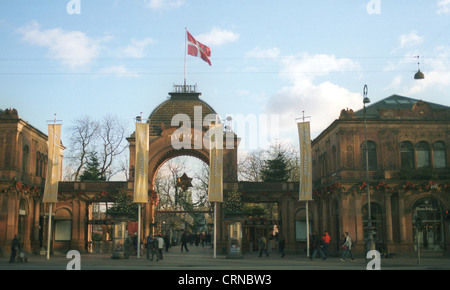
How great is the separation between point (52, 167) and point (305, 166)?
18312 mm

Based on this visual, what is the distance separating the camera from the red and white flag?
43.7m

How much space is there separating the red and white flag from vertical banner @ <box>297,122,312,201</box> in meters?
12.7

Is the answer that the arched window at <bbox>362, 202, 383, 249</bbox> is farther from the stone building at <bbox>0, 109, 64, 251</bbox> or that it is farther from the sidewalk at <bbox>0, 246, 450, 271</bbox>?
the stone building at <bbox>0, 109, 64, 251</bbox>

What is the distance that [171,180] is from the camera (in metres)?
78.1

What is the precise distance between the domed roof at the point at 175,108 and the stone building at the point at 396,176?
15.1 m

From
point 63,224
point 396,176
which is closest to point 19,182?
point 63,224

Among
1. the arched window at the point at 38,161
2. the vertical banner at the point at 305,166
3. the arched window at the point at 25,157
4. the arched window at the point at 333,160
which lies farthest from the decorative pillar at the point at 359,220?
the arched window at the point at 38,161

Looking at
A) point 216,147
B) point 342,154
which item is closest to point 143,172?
point 216,147

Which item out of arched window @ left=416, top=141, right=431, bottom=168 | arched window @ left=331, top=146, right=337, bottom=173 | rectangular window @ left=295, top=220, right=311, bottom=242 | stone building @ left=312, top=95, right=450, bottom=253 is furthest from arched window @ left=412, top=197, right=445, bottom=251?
rectangular window @ left=295, top=220, right=311, bottom=242

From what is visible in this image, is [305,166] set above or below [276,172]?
below

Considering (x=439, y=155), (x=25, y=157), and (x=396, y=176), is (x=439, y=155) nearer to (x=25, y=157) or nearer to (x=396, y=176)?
(x=396, y=176)

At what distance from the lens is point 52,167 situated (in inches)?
1393

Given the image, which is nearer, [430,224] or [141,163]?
[141,163]
